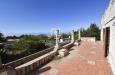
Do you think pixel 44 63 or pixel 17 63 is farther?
pixel 44 63

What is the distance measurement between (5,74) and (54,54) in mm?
4871

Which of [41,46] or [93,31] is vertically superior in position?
[93,31]

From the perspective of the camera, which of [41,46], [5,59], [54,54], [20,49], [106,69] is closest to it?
[106,69]

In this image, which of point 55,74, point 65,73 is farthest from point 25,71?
point 65,73

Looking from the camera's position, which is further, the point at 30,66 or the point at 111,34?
the point at 111,34

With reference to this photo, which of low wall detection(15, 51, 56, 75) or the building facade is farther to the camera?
the building facade

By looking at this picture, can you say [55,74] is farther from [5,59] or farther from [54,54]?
[5,59]

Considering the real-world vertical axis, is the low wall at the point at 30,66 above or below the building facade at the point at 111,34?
below

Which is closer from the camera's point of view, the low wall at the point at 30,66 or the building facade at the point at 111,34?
the low wall at the point at 30,66

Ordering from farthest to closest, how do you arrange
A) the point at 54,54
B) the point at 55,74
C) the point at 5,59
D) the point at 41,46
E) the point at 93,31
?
the point at 93,31, the point at 41,46, the point at 5,59, the point at 54,54, the point at 55,74

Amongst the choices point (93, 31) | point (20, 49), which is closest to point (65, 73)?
point (20, 49)

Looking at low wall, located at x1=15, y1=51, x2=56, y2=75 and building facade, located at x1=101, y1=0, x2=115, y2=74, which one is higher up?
building facade, located at x1=101, y1=0, x2=115, y2=74

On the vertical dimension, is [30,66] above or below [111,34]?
below

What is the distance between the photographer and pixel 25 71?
18.9 ft
